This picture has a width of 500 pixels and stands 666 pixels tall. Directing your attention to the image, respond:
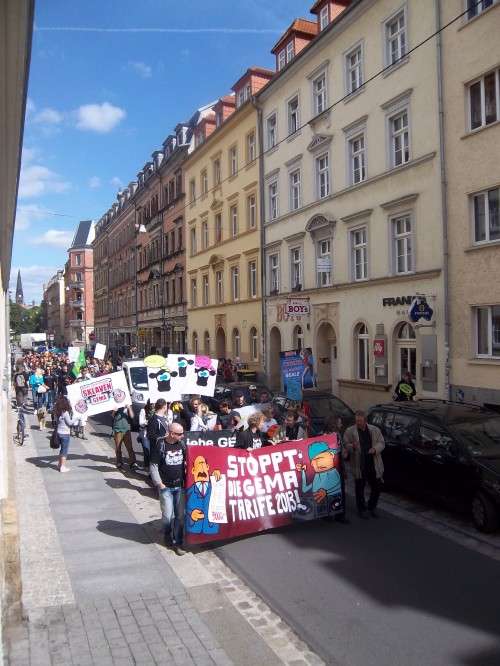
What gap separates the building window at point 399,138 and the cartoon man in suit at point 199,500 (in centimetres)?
1472

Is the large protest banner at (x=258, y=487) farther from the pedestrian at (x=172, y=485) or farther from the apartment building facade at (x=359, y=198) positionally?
the apartment building facade at (x=359, y=198)

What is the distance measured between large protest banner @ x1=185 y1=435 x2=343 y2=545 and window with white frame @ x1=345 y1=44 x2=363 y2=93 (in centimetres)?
1698

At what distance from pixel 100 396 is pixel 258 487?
6.03 metres

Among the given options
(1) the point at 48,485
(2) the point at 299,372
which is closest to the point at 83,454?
(1) the point at 48,485

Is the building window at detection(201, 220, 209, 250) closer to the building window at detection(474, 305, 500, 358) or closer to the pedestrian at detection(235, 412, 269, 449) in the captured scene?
the building window at detection(474, 305, 500, 358)

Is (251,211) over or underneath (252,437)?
over

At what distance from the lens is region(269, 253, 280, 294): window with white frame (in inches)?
1146

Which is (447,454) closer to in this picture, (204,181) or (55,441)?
(55,441)

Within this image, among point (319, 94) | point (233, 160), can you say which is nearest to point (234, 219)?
point (233, 160)

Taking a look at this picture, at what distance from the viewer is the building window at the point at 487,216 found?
16.5m

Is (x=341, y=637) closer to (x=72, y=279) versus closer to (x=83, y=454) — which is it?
(x=83, y=454)

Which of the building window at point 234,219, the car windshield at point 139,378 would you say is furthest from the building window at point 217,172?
the car windshield at point 139,378

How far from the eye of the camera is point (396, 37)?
805 inches

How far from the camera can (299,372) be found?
1661 centimetres
